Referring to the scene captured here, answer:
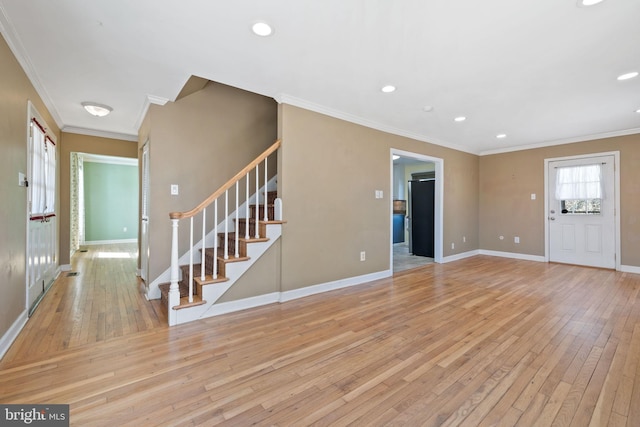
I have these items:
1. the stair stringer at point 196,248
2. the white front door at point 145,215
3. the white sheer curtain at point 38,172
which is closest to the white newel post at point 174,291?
the stair stringer at point 196,248

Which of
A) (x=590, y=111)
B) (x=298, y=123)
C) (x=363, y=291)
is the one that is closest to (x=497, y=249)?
(x=590, y=111)

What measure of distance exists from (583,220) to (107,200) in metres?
11.6

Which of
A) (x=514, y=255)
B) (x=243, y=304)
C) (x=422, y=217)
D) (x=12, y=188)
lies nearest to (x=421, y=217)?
(x=422, y=217)

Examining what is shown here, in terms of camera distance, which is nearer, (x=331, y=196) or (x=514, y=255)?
(x=331, y=196)

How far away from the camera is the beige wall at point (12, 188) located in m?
2.13

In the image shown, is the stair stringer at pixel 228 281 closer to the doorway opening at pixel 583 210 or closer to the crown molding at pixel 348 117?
the crown molding at pixel 348 117

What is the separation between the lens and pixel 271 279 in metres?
3.27

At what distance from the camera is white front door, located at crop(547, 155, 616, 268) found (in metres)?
5.00

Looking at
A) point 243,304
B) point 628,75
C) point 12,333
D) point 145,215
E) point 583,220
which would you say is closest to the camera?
point 12,333

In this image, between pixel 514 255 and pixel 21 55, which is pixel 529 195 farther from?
pixel 21 55

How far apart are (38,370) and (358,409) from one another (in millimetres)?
2081

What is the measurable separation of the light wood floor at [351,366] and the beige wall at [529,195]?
2.56 meters

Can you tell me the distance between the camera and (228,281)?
2.92 meters

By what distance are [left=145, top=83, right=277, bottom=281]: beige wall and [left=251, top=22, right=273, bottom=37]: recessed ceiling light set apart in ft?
6.14
